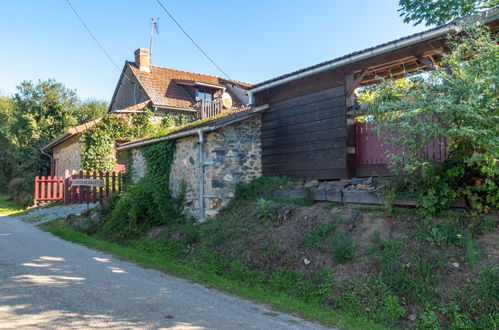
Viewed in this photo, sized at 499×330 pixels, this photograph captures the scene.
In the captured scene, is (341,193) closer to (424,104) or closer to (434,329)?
(424,104)

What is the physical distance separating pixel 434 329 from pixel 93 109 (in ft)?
102

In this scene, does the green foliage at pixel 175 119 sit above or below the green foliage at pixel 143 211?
above

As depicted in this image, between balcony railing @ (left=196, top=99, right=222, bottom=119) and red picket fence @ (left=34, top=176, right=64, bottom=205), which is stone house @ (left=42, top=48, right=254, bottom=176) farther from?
red picket fence @ (left=34, top=176, right=64, bottom=205)

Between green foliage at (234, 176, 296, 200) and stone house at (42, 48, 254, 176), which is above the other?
stone house at (42, 48, 254, 176)

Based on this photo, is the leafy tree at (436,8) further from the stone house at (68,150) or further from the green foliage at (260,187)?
the stone house at (68,150)

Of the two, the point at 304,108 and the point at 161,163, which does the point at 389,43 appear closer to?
the point at 304,108

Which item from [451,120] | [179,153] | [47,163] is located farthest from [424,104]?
[47,163]

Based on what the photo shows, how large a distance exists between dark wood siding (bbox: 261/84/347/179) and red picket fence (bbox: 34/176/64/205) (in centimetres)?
1105

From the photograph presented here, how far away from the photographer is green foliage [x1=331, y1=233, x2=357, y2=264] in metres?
5.20

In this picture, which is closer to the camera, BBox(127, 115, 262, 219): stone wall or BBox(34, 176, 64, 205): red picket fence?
BBox(127, 115, 262, 219): stone wall

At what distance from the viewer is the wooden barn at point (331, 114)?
709cm

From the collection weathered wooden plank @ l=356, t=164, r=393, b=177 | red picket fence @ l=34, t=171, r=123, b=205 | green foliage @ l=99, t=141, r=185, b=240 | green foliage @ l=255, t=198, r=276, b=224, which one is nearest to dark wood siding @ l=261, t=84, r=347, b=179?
weathered wooden plank @ l=356, t=164, r=393, b=177

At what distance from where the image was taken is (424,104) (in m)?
4.77

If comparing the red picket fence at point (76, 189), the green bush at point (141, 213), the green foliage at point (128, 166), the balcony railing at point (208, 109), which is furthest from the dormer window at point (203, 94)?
the green bush at point (141, 213)
